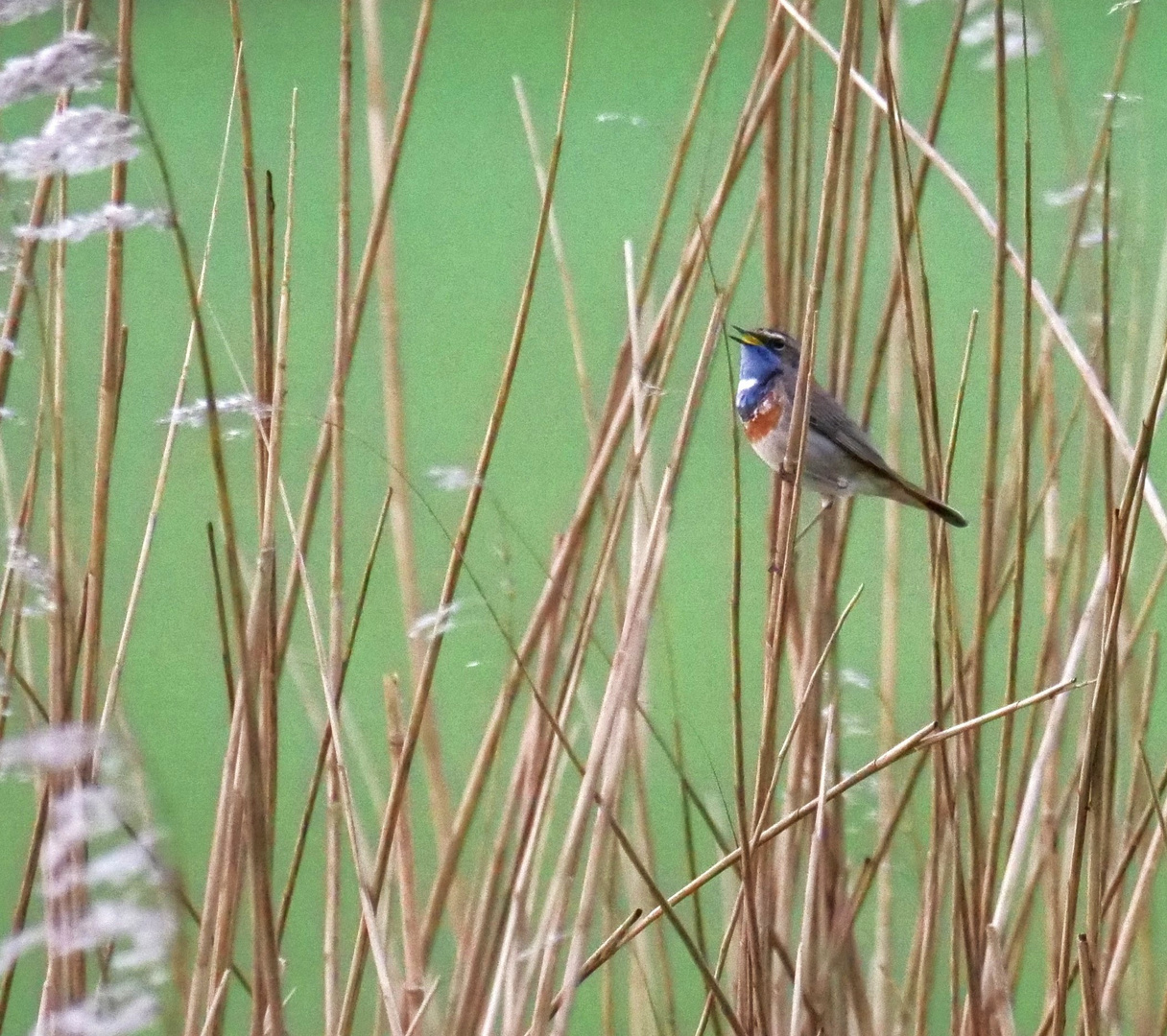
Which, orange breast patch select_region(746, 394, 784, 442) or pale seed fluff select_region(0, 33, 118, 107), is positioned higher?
pale seed fluff select_region(0, 33, 118, 107)

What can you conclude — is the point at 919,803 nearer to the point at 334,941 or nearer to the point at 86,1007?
the point at 334,941

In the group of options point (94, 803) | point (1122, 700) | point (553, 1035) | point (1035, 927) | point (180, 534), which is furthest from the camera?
point (180, 534)

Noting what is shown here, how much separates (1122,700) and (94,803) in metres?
0.78

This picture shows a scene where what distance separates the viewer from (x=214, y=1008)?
0.69 metres

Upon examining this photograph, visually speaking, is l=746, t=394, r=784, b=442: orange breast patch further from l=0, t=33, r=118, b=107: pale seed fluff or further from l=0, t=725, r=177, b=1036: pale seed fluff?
l=0, t=33, r=118, b=107: pale seed fluff

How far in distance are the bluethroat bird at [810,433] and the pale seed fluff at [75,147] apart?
67cm

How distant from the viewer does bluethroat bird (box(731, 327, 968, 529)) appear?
1167 mm

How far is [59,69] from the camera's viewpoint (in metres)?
0.47

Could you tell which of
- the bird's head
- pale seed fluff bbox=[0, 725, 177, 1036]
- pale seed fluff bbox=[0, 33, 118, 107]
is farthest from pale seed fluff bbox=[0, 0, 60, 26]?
the bird's head

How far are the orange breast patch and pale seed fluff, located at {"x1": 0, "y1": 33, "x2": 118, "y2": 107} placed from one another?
94 centimetres

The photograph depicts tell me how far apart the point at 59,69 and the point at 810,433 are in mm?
934

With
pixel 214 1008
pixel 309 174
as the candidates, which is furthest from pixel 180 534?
pixel 214 1008

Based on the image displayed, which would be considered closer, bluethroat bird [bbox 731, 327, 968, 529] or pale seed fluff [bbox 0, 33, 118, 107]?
pale seed fluff [bbox 0, 33, 118, 107]

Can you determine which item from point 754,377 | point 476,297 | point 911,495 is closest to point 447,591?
point 911,495
